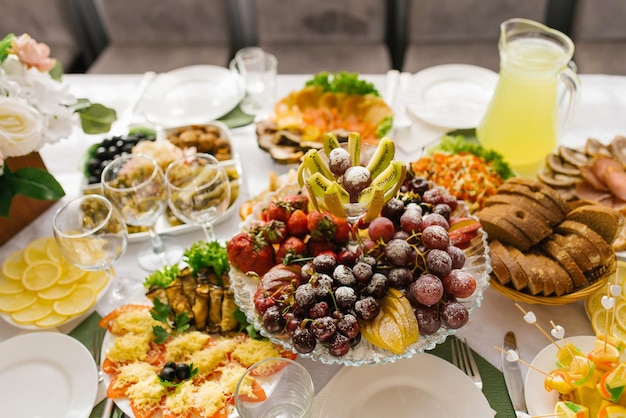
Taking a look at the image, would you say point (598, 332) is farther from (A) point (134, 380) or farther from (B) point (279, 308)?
(A) point (134, 380)

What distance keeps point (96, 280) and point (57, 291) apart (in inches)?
3.4

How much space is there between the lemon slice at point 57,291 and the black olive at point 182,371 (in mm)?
372

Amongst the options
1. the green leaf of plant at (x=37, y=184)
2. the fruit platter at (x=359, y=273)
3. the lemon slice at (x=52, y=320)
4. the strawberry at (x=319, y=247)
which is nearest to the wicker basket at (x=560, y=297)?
the fruit platter at (x=359, y=273)

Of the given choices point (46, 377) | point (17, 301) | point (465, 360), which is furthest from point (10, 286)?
point (465, 360)

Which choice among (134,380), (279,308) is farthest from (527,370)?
(134,380)

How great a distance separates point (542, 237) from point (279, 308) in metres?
0.59

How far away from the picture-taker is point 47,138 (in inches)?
51.4

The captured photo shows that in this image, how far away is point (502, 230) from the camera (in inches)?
44.4

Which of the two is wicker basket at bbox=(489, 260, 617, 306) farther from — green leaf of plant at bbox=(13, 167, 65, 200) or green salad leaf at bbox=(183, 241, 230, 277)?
green leaf of plant at bbox=(13, 167, 65, 200)

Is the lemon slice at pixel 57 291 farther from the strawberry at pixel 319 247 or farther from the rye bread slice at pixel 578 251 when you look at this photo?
the rye bread slice at pixel 578 251

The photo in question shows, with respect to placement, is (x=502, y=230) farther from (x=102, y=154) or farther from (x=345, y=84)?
(x=102, y=154)

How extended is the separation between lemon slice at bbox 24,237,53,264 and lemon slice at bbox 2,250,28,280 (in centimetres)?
1

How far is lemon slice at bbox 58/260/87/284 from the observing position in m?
1.25

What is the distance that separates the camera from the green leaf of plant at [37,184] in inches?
50.7
